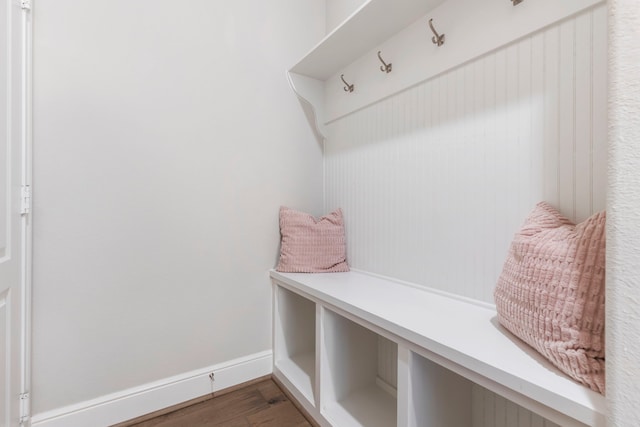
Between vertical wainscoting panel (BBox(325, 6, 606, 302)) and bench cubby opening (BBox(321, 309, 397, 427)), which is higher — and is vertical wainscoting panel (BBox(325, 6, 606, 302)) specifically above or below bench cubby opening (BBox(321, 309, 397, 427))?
above

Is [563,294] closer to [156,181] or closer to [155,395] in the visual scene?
[156,181]

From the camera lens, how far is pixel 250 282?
171 cm

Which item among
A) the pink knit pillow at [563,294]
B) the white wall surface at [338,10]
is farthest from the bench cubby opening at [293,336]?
the white wall surface at [338,10]

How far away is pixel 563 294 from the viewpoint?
66cm

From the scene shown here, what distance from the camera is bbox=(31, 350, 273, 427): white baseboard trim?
4.16ft

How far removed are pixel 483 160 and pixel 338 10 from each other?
141cm

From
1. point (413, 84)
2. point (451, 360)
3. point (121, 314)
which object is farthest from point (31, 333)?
point (413, 84)

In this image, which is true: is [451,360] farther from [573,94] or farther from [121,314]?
[121,314]

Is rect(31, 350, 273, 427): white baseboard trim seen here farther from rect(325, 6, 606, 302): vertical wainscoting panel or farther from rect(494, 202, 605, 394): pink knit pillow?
rect(494, 202, 605, 394): pink knit pillow

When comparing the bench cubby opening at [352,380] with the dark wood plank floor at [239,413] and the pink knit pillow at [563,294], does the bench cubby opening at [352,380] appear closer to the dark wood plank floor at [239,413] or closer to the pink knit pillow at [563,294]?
the dark wood plank floor at [239,413]

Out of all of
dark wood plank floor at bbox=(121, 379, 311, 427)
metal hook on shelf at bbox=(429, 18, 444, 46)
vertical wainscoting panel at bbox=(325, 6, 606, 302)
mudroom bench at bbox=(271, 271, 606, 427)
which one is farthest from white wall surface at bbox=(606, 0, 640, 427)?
dark wood plank floor at bbox=(121, 379, 311, 427)

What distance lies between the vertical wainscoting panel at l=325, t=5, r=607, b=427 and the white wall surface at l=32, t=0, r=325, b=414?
2.19 ft

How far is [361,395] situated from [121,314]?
1.18 meters

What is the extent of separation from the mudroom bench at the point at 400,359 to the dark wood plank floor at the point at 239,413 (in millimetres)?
81
